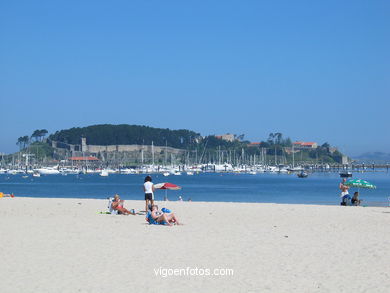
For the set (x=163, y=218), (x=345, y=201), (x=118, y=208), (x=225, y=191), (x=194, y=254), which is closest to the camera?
(x=194, y=254)

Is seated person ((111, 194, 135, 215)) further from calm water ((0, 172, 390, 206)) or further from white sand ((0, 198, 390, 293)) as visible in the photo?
calm water ((0, 172, 390, 206))

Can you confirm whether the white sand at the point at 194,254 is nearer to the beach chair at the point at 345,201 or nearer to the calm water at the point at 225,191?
the beach chair at the point at 345,201

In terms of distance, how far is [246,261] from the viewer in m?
13.5

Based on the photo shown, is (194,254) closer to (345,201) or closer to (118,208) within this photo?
(118,208)

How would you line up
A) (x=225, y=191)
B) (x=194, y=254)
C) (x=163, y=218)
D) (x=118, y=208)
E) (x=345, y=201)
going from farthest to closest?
(x=225, y=191) < (x=345, y=201) < (x=118, y=208) < (x=163, y=218) < (x=194, y=254)

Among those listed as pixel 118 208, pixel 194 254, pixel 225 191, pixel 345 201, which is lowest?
pixel 225 191

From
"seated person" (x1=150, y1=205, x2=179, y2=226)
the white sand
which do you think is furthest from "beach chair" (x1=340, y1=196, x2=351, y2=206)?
"seated person" (x1=150, y1=205, x2=179, y2=226)

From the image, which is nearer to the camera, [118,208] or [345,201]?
[118,208]

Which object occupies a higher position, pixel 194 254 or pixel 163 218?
pixel 163 218

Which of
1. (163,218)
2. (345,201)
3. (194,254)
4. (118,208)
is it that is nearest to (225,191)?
(345,201)

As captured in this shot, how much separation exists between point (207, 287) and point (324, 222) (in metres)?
12.4

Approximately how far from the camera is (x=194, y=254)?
14352 millimetres

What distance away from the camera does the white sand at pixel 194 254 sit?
11.2 meters

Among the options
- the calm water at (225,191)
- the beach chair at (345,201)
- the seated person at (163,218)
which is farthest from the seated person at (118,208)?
the calm water at (225,191)
